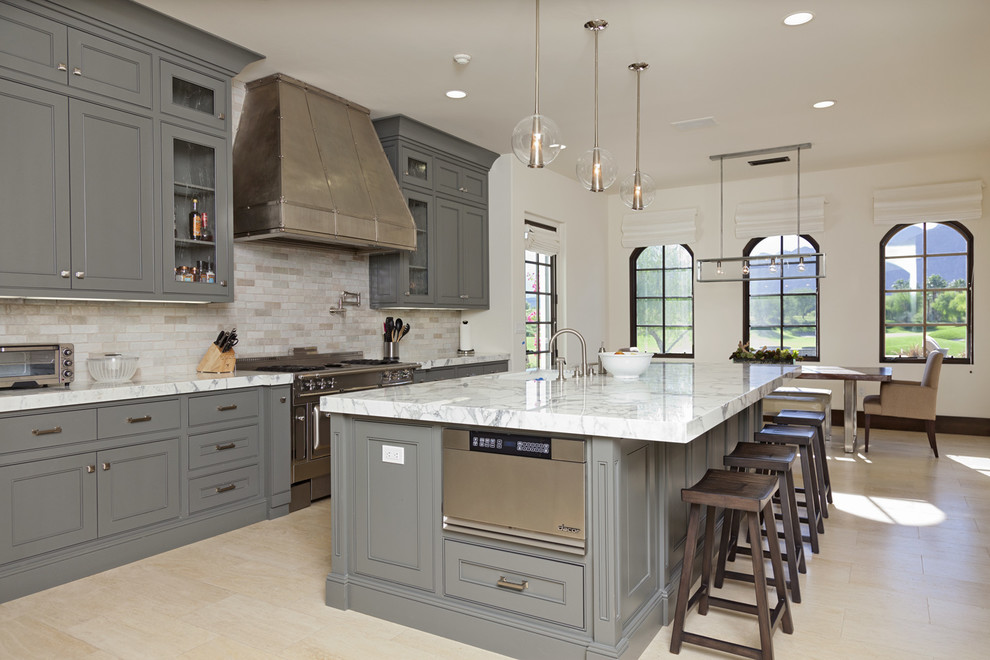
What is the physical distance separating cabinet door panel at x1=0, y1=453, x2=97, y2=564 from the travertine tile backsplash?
31.6 inches

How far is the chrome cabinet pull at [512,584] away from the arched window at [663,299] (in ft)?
22.1

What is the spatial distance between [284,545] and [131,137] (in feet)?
7.92

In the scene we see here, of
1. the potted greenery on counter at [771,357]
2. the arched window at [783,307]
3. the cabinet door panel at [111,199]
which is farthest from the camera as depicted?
the arched window at [783,307]

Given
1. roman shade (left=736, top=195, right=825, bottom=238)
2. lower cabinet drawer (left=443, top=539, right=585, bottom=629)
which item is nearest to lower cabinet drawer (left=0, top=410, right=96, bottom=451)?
lower cabinet drawer (left=443, top=539, right=585, bottom=629)

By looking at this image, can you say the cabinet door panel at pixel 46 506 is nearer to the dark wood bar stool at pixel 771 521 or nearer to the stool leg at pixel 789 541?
the dark wood bar stool at pixel 771 521

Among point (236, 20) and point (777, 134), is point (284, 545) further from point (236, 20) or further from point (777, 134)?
point (777, 134)

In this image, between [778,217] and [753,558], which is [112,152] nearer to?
[753,558]

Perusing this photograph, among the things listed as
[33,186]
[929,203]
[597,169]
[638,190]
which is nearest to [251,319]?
[33,186]

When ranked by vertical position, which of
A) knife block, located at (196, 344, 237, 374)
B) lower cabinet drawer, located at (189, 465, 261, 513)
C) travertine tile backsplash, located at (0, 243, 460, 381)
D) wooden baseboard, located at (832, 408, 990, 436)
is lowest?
wooden baseboard, located at (832, 408, 990, 436)

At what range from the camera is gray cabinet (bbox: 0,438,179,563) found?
118 inches

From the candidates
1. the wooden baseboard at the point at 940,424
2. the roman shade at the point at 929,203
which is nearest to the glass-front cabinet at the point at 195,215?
the wooden baseboard at the point at 940,424

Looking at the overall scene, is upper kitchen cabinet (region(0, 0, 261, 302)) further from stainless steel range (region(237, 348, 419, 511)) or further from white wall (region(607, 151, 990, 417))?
white wall (region(607, 151, 990, 417))

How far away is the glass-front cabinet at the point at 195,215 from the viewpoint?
12.7 ft

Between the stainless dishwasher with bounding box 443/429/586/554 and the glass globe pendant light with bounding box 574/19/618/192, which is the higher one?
the glass globe pendant light with bounding box 574/19/618/192
